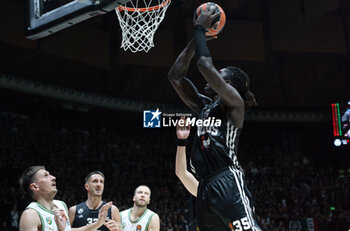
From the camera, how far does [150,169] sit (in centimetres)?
1742

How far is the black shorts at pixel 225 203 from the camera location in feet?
10.2

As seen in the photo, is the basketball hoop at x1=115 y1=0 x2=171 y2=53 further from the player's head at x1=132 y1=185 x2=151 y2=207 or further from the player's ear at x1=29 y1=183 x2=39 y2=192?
the player's ear at x1=29 y1=183 x2=39 y2=192

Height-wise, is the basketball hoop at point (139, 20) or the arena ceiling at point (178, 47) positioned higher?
the arena ceiling at point (178, 47)

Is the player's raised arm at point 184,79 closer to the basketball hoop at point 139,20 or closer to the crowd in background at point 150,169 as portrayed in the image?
the basketball hoop at point 139,20

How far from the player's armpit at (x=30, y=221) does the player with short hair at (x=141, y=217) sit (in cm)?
258

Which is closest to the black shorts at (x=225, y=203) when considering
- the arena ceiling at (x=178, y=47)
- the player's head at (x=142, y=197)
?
the player's head at (x=142, y=197)

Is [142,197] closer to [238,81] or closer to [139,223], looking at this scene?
[139,223]

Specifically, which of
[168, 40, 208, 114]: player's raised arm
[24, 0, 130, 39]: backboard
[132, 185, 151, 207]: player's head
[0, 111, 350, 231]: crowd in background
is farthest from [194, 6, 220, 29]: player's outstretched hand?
[0, 111, 350, 231]: crowd in background

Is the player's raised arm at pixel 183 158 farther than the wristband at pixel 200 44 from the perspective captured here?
Yes

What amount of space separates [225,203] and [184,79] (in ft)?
3.53

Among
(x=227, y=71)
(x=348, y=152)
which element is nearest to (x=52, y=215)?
(x=227, y=71)

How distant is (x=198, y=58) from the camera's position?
3240 mm

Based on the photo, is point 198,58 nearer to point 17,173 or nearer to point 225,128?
point 225,128

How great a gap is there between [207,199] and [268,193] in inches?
607
